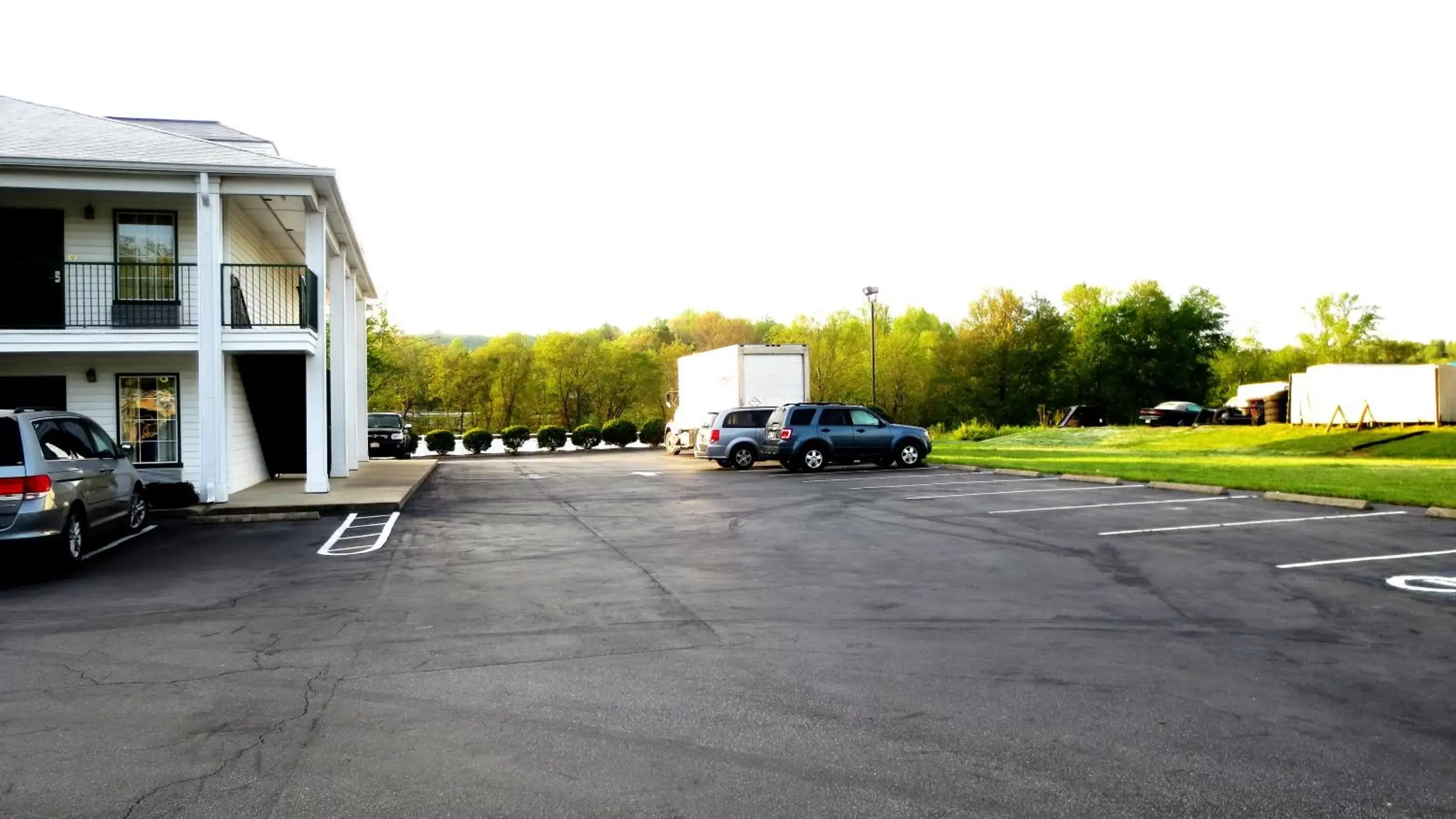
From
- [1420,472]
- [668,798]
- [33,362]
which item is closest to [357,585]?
[668,798]

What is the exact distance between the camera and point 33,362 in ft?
55.5

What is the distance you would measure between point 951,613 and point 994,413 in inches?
2546

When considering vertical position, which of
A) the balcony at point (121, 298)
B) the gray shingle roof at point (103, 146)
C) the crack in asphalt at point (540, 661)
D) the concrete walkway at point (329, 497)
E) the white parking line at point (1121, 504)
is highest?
the gray shingle roof at point (103, 146)

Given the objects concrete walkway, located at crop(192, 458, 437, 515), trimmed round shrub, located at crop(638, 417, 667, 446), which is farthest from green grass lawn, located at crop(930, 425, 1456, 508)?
concrete walkway, located at crop(192, 458, 437, 515)

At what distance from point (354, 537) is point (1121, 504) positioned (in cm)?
1134

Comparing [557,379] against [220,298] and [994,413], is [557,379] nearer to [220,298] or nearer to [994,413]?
[994,413]

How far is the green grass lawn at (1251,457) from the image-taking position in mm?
16797

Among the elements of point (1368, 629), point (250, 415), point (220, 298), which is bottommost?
point (1368, 629)

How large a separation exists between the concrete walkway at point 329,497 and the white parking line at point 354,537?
1.41 ft

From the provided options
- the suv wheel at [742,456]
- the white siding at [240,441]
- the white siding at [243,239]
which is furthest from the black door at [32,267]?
the suv wheel at [742,456]

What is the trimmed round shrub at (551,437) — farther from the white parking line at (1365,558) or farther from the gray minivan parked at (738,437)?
the white parking line at (1365,558)

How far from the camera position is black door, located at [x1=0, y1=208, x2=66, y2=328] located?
664 inches

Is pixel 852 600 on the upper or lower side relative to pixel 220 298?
lower

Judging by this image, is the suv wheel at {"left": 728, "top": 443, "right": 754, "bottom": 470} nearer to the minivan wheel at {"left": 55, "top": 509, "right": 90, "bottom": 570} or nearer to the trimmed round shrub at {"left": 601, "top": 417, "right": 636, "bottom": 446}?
the minivan wheel at {"left": 55, "top": 509, "right": 90, "bottom": 570}
